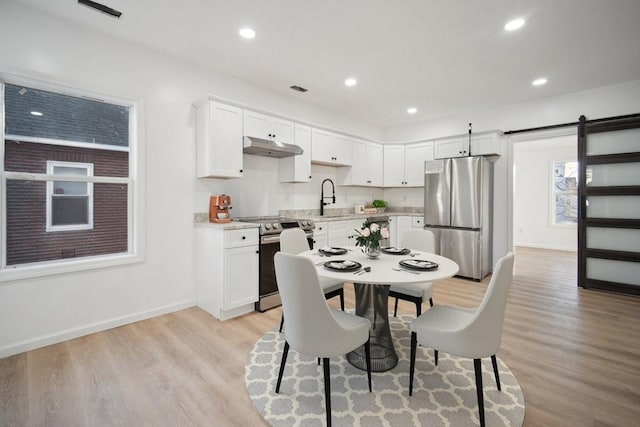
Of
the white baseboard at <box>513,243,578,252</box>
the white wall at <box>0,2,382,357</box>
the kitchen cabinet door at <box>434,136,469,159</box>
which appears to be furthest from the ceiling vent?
the white baseboard at <box>513,243,578,252</box>

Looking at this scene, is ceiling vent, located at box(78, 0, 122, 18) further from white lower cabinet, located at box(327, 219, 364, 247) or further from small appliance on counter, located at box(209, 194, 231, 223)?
white lower cabinet, located at box(327, 219, 364, 247)

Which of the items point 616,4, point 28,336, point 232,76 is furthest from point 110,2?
point 616,4

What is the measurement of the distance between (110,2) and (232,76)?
145 cm

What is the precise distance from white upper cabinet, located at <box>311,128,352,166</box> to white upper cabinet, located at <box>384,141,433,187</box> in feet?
3.54

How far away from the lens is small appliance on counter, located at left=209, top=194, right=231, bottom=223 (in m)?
3.23

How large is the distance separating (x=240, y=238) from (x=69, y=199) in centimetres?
153

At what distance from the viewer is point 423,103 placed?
461 centimetres

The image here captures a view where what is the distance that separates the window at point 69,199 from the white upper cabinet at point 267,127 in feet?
5.19

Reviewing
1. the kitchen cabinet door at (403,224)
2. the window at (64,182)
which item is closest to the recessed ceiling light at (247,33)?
the window at (64,182)

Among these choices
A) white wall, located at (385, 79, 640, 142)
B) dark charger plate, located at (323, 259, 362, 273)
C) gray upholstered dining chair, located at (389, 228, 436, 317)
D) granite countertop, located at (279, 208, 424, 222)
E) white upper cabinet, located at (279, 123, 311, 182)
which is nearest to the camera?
dark charger plate, located at (323, 259, 362, 273)

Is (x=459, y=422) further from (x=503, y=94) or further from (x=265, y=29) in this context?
(x=503, y=94)

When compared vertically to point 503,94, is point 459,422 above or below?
below

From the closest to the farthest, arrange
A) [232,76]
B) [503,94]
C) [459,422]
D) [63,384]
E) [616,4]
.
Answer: [459,422]
[63,384]
[616,4]
[232,76]
[503,94]

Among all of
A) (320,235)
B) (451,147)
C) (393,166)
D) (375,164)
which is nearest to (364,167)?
(375,164)
